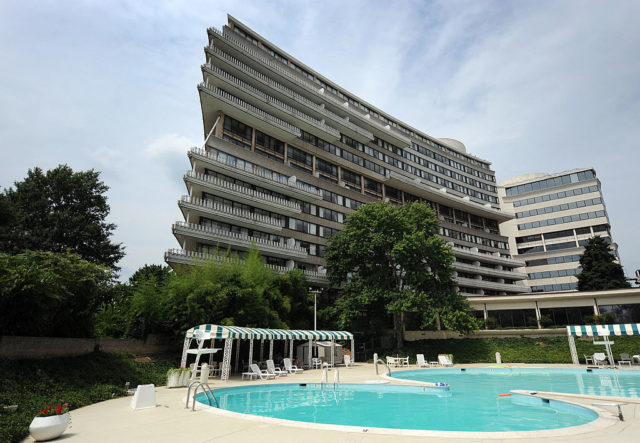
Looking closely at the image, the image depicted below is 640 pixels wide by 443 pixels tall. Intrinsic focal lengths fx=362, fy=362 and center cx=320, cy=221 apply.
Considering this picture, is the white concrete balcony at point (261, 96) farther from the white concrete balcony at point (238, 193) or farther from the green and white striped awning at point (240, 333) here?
the green and white striped awning at point (240, 333)

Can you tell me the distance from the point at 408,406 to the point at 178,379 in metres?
10.6

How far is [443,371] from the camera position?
27.1m

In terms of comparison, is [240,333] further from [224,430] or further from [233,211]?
[233,211]

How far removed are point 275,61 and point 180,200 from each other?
84.2 feet

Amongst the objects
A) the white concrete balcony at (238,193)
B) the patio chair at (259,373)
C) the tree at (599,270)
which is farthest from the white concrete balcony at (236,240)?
the tree at (599,270)

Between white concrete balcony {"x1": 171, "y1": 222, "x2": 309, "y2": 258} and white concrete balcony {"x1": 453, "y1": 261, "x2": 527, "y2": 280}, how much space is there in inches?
1185

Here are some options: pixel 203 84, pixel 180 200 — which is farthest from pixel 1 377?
pixel 203 84

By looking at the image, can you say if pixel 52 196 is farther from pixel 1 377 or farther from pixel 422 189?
pixel 422 189

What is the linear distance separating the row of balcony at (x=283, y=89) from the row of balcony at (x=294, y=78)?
4.32 ft

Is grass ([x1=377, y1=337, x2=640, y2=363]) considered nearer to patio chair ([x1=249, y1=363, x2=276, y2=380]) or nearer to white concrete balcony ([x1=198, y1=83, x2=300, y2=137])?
patio chair ([x1=249, y1=363, x2=276, y2=380])

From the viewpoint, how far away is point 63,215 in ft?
126

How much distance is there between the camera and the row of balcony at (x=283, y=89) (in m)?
39.8

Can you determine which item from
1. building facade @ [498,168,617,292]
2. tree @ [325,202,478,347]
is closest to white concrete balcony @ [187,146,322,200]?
tree @ [325,202,478,347]

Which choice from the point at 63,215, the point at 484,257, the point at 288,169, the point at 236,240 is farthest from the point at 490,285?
the point at 63,215
